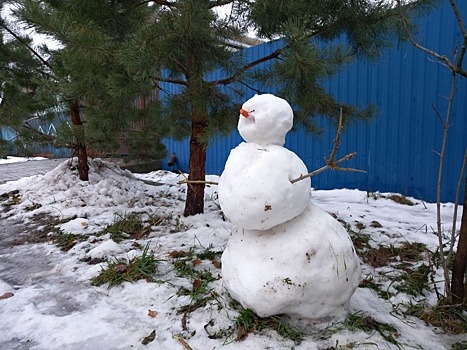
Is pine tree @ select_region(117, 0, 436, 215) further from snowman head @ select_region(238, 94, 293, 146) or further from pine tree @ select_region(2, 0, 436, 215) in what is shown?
snowman head @ select_region(238, 94, 293, 146)

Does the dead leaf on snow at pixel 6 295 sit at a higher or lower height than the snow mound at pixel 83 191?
lower

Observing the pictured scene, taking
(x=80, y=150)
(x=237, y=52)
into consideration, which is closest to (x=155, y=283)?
(x=237, y=52)

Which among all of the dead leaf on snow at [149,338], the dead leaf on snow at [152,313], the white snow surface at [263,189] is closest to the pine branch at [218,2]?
the white snow surface at [263,189]

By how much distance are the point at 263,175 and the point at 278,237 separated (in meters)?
0.31

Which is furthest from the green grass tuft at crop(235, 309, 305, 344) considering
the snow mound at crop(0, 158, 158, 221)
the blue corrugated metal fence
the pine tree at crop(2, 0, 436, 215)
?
the blue corrugated metal fence

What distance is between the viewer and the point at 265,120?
173 cm

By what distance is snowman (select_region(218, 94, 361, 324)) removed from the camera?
1.63 m

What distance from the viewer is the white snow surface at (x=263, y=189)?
5.29ft

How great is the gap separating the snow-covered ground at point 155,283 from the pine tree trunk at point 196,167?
0.13 m

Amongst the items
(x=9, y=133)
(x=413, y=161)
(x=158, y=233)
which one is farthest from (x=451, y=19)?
(x=9, y=133)

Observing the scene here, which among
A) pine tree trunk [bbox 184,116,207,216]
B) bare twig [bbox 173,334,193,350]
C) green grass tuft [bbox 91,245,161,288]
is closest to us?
bare twig [bbox 173,334,193,350]

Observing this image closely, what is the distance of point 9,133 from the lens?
5.12m

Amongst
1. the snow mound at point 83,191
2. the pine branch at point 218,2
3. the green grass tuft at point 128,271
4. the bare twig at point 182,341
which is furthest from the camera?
the snow mound at point 83,191

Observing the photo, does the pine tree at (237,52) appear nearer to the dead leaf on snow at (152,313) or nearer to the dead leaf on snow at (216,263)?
the dead leaf on snow at (216,263)
